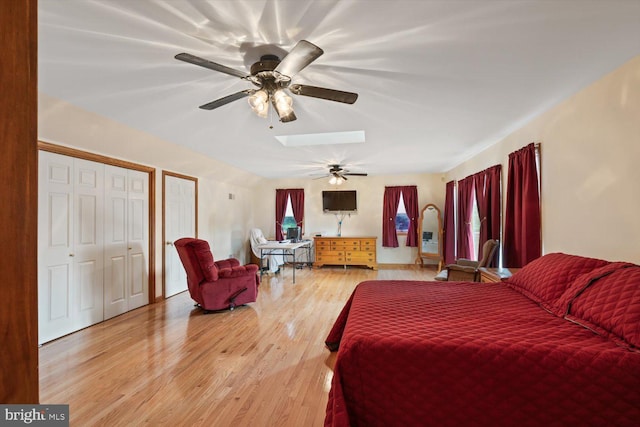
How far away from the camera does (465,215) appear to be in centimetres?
527

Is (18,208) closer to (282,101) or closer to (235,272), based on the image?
(282,101)

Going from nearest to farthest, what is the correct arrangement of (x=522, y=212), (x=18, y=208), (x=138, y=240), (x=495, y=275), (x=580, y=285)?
(x=18, y=208), (x=580, y=285), (x=495, y=275), (x=522, y=212), (x=138, y=240)

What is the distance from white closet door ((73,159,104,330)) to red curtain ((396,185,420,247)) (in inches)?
237

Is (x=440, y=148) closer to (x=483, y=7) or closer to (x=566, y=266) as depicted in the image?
(x=566, y=266)

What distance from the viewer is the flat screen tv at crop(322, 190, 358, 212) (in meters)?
7.15

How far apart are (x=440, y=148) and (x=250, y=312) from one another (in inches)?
148

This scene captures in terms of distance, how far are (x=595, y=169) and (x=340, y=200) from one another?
17.1 feet

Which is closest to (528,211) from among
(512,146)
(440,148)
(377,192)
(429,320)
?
(512,146)

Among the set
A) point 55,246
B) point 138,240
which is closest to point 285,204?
point 138,240

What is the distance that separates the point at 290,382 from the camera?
2.17m

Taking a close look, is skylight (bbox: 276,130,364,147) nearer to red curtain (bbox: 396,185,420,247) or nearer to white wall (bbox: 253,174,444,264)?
white wall (bbox: 253,174,444,264)

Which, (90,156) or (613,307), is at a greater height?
(90,156)

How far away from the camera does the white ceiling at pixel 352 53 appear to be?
1465 mm

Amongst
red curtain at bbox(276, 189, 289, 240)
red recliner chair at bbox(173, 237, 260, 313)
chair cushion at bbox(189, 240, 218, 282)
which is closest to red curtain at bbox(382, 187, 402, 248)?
red curtain at bbox(276, 189, 289, 240)
